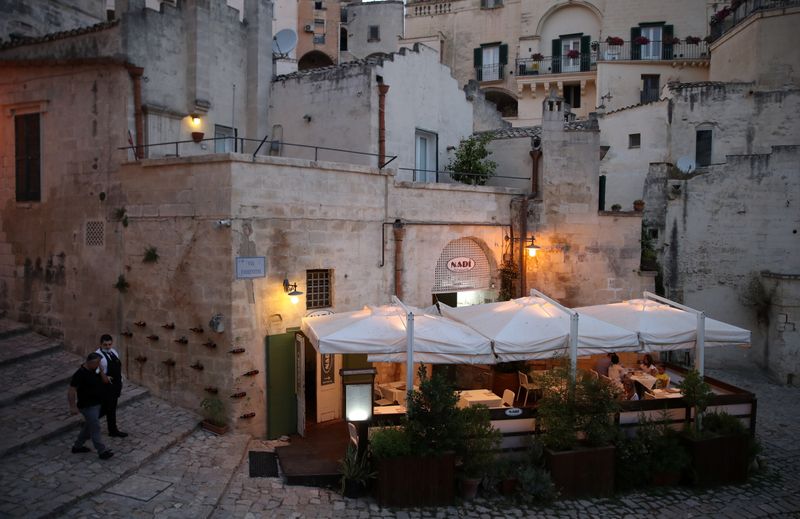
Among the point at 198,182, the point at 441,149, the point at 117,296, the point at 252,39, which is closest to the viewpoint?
the point at 198,182

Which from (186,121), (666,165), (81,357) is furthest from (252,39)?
(666,165)

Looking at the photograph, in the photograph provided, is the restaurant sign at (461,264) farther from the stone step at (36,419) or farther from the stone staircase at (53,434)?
the stone step at (36,419)

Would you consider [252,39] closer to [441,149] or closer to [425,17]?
[441,149]

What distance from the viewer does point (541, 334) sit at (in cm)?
1100

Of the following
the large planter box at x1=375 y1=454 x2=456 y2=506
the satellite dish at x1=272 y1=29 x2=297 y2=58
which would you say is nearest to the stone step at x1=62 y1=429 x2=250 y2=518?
the large planter box at x1=375 y1=454 x2=456 y2=506

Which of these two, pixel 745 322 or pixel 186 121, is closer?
pixel 186 121

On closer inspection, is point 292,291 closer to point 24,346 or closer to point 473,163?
point 24,346

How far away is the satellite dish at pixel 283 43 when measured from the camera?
65.1ft

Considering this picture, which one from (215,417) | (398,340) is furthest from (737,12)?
(215,417)

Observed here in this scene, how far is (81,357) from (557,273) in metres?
11.8

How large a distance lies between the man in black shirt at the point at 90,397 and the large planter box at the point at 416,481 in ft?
14.1

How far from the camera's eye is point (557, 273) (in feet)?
53.8

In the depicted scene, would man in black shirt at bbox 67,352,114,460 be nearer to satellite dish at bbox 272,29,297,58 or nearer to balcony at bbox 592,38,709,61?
satellite dish at bbox 272,29,297,58

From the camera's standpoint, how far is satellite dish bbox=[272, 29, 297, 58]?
19833 millimetres
